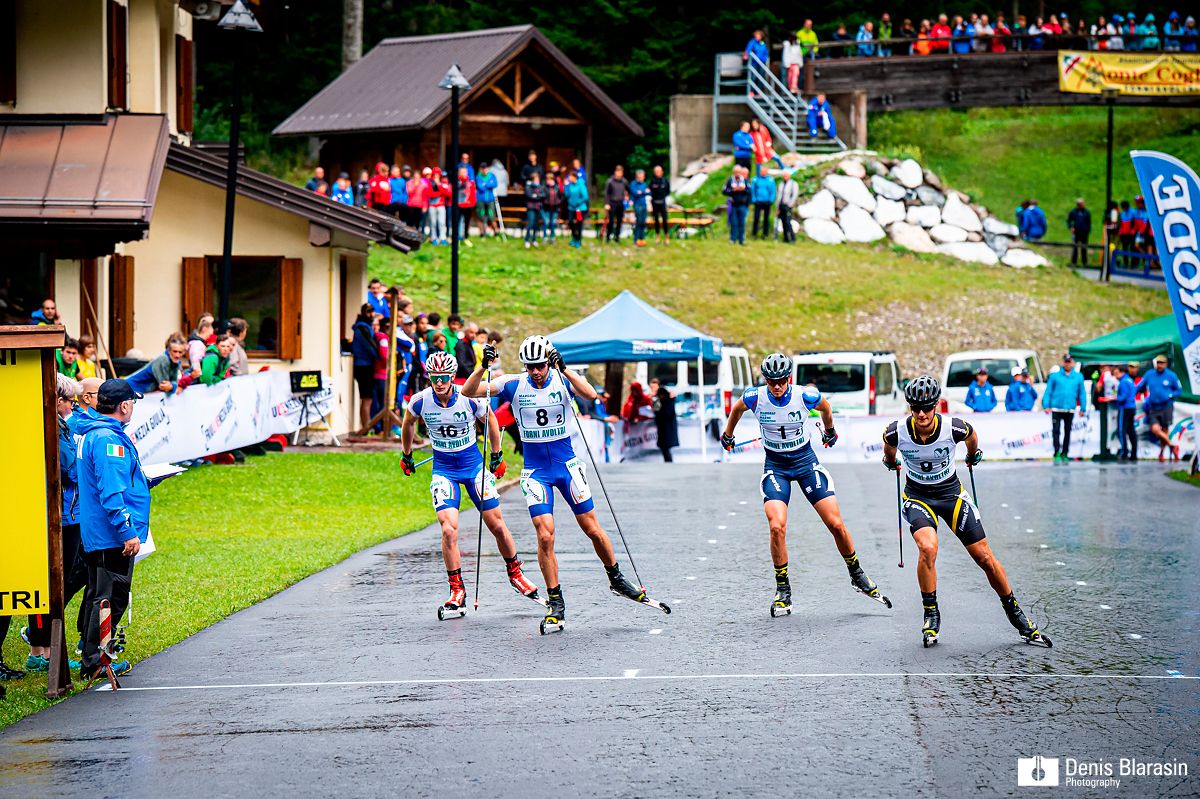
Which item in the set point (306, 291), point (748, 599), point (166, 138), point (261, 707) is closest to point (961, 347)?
point (306, 291)

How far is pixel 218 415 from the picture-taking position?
70.1 ft

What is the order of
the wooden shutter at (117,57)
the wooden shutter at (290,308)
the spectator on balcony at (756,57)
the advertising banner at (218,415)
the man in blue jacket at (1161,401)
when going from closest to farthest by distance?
the advertising banner at (218,415) < the wooden shutter at (117,57) < the wooden shutter at (290,308) < the man in blue jacket at (1161,401) < the spectator on balcony at (756,57)

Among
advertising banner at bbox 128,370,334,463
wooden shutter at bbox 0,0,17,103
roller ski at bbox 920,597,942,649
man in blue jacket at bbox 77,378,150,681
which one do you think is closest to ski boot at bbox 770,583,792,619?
roller ski at bbox 920,597,942,649

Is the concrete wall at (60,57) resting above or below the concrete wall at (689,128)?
below

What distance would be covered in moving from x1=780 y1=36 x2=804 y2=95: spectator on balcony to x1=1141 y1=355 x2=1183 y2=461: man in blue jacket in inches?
905

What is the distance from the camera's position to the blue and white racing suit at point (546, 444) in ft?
39.3

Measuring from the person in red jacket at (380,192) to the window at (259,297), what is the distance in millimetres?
11099

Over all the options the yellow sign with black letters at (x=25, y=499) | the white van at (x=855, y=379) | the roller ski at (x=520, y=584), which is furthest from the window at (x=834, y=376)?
the yellow sign with black letters at (x=25, y=499)

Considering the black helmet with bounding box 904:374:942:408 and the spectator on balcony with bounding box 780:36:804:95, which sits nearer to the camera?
the black helmet with bounding box 904:374:942:408

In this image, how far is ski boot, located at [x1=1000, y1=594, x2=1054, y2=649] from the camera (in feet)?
35.3

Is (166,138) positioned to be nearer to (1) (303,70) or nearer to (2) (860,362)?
(2) (860,362)

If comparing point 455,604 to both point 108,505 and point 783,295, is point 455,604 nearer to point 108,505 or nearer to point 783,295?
point 108,505
